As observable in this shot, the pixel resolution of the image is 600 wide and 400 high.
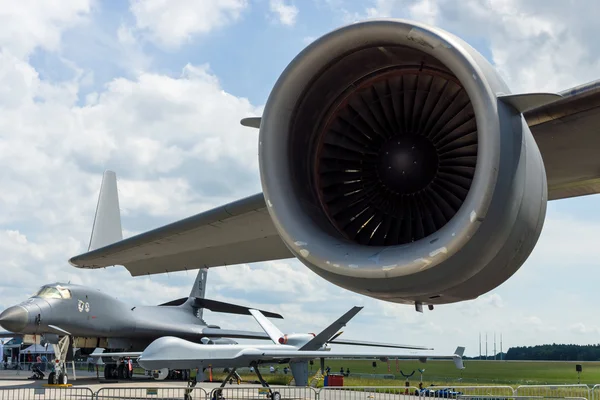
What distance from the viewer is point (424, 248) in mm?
3283

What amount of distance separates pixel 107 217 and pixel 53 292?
1180 cm

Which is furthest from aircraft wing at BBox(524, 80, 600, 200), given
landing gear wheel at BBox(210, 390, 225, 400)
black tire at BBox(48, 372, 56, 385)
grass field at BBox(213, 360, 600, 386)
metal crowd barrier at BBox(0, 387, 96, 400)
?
grass field at BBox(213, 360, 600, 386)

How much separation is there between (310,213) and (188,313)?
107ft

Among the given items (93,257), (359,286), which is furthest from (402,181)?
(93,257)

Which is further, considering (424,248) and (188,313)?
(188,313)

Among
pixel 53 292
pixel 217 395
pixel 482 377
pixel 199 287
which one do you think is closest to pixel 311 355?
pixel 217 395

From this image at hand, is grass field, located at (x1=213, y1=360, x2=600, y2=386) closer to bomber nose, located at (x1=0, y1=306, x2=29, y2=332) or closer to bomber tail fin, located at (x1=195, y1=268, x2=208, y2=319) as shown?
bomber tail fin, located at (x1=195, y1=268, x2=208, y2=319)

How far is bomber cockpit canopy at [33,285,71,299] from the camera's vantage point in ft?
76.0

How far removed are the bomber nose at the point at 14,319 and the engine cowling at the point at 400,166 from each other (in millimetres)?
19774

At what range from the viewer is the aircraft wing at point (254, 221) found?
147 inches

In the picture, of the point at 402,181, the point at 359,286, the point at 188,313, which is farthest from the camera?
the point at 188,313

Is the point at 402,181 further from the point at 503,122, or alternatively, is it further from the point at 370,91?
the point at 503,122

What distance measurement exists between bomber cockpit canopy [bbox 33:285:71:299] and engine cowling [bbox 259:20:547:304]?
21068mm

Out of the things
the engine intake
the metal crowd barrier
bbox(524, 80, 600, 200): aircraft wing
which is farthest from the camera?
the metal crowd barrier
